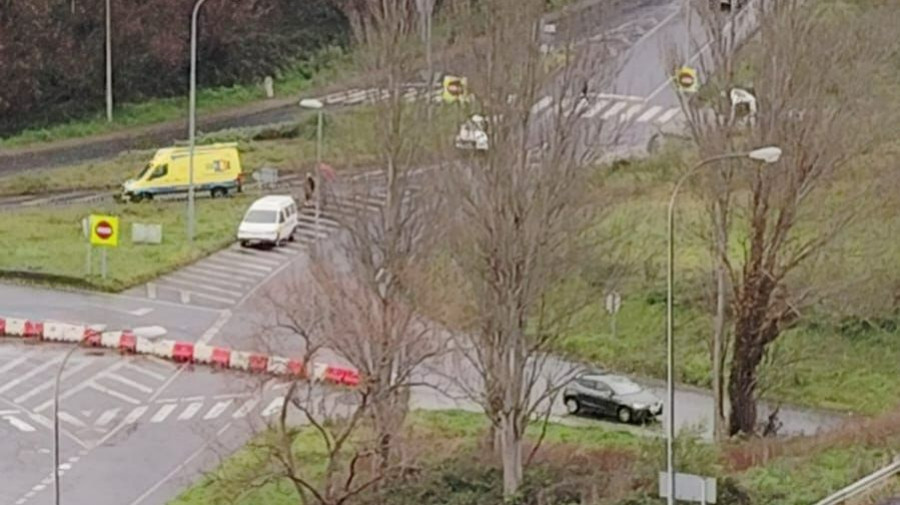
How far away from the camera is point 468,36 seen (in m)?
42.4

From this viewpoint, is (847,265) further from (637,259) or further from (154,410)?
(154,410)

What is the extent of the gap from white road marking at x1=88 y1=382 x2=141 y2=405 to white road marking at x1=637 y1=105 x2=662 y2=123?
2853cm

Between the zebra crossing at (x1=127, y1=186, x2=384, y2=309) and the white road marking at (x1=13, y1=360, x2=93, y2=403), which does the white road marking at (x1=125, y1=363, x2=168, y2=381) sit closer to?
the white road marking at (x1=13, y1=360, x2=93, y2=403)

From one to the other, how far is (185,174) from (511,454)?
1013 inches

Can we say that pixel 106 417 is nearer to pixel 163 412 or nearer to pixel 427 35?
pixel 163 412

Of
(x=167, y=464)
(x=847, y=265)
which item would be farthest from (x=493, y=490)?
(x=847, y=265)

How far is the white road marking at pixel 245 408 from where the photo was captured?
45366 millimetres

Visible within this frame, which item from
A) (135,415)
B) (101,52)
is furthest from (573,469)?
(101,52)

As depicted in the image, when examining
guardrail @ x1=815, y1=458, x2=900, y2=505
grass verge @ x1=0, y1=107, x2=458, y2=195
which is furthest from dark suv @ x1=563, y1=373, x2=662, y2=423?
guardrail @ x1=815, y1=458, x2=900, y2=505

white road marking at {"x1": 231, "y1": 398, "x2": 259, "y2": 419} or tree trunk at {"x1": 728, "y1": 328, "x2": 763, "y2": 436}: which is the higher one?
tree trunk at {"x1": 728, "y1": 328, "x2": 763, "y2": 436}

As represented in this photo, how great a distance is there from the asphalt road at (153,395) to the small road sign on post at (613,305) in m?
1.92

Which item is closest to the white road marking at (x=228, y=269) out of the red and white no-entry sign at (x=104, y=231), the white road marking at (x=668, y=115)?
the red and white no-entry sign at (x=104, y=231)

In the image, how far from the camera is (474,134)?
4144cm

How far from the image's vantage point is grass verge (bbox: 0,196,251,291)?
55.2 meters
